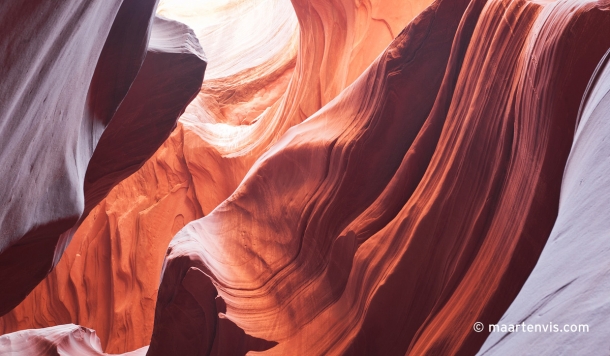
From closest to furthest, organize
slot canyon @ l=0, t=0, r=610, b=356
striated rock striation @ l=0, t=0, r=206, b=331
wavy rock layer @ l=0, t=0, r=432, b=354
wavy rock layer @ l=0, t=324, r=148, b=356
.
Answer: slot canyon @ l=0, t=0, r=610, b=356, striated rock striation @ l=0, t=0, r=206, b=331, wavy rock layer @ l=0, t=324, r=148, b=356, wavy rock layer @ l=0, t=0, r=432, b=354

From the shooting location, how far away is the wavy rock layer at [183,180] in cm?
770

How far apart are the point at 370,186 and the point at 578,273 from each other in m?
2.46

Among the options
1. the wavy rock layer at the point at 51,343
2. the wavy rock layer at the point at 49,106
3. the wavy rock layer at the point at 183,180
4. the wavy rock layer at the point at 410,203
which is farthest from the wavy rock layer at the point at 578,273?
the wavy rock layer at the point at 183,180

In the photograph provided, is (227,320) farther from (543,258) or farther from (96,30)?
(543,258)

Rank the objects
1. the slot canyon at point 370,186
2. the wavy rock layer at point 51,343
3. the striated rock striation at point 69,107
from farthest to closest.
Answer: the wavy rock layer at point 51,343 → the striated rock striation at point 69,107 → the slot canyon at point 370,186

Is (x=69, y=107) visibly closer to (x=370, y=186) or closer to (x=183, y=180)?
(x=370, y=186)

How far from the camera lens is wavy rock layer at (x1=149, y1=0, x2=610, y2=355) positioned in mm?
2545

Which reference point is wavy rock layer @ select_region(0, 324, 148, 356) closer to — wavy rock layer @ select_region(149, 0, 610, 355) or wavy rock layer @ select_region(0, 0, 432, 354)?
wavy rock layer @ select_region(149, 0, 610, 355)

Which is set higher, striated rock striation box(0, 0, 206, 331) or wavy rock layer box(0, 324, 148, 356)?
striated rock striation box(0, 0, 206, 331)

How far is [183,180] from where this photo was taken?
9266 mm

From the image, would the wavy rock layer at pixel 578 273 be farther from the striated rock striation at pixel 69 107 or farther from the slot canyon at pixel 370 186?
the striated rock striation at pixel 69 107

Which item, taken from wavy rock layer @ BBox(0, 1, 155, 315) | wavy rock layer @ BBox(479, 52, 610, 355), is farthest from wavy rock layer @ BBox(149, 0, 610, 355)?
wavy rock layer @ BBox(0, 1, 155, 315)

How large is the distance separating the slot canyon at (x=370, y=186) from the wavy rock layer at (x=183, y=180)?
8.88 feet


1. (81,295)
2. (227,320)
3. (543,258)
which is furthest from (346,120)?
(81,295)
